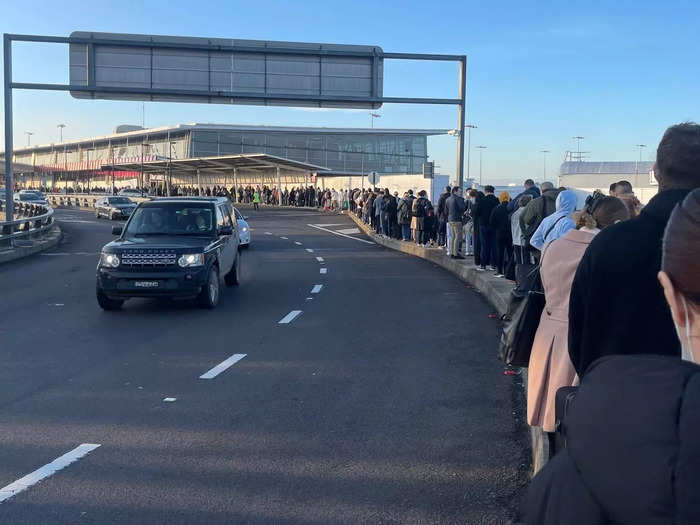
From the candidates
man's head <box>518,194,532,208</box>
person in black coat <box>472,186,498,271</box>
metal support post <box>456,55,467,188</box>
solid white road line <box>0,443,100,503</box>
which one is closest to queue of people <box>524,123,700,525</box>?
solid white road line <box>0,443,100,503</box>

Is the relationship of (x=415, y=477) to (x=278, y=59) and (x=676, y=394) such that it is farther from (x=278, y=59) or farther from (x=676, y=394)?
(x=278, y=59)

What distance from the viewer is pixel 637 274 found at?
2.97 meters

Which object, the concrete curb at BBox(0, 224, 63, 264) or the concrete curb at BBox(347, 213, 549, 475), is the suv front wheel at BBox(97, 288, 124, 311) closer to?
the concrete curb at BBox(347, 213, 549, 475)

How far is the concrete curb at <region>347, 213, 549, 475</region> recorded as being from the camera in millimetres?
5320

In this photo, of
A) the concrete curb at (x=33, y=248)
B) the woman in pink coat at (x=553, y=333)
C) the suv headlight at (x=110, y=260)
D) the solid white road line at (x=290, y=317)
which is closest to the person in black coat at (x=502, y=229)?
the solid white road line at (x=290, y=317)

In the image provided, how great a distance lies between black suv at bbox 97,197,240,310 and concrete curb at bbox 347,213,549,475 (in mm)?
4781

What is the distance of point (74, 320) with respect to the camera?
12.4 meters

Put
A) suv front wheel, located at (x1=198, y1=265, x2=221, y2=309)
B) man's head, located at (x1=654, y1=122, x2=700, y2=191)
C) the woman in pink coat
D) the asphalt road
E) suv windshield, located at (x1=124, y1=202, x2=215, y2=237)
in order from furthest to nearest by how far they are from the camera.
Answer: suv windshield, located at (x1=124, y1=202, x2=215, y2=237) < suv front wheel, located at (x1=198, y1=265, x2=221, y2=309) < the asphalt road < the woman in pink coat < man's head, located at (x1=654, y1=122, x2=700, y2=191)

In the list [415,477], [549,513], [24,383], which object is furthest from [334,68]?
[549,513]

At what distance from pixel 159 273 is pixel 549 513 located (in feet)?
38.6

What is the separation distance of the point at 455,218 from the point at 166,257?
9874 mm

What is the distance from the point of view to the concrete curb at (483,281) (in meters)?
5.32

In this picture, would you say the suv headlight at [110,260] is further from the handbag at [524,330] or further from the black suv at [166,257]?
the handbag at [524,330]

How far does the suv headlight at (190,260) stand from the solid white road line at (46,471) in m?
7.30
